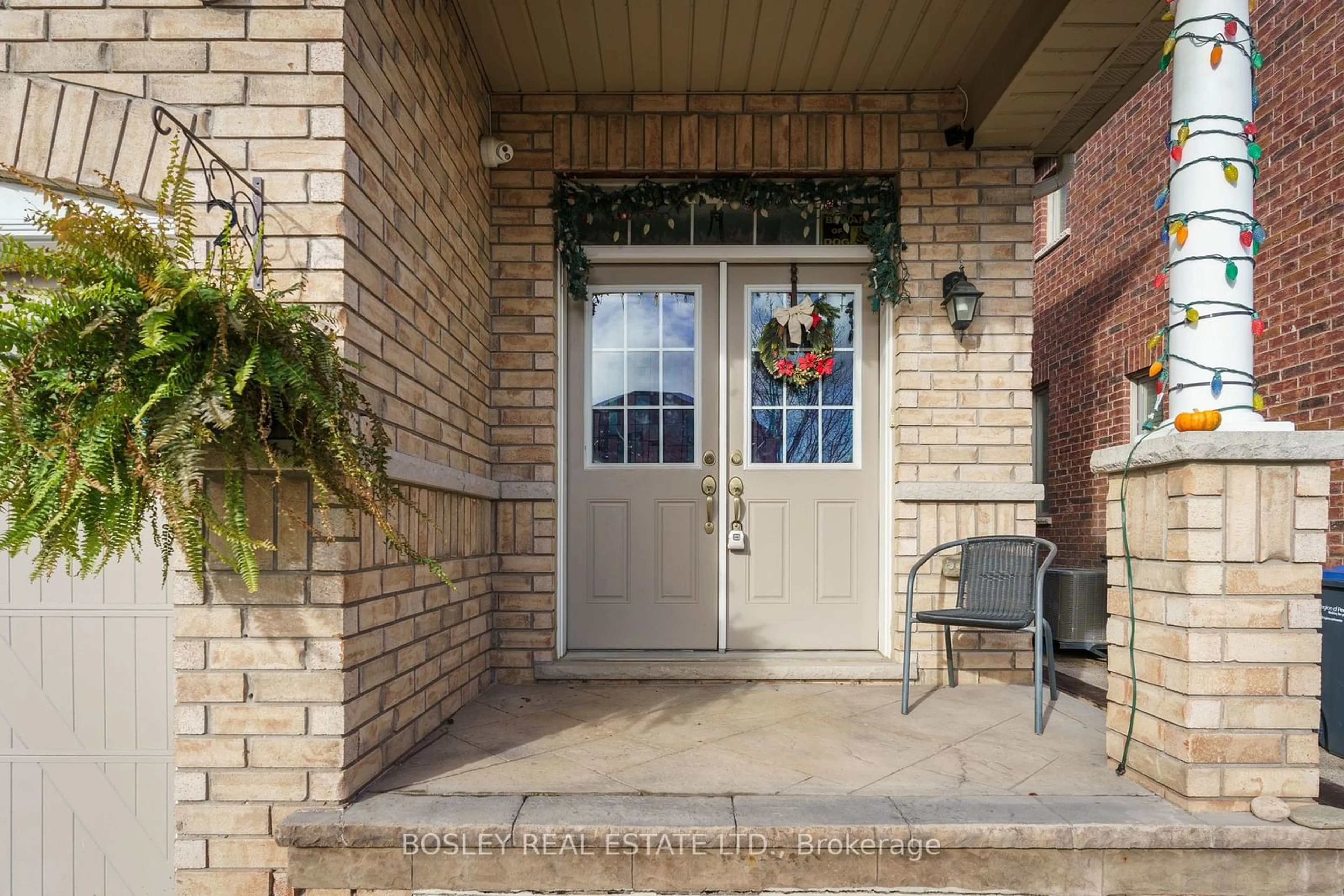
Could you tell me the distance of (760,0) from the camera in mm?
2820

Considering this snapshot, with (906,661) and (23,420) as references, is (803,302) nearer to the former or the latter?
(906,661)

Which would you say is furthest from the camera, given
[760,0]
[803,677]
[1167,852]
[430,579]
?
[803,677]

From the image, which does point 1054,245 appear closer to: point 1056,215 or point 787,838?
point 1056,215

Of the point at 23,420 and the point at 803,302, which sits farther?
the point at 803,302

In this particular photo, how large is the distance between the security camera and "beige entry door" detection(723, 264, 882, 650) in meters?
1.17

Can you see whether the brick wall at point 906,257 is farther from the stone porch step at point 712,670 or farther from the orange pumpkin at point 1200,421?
the orange pumpkin at point 1200,421

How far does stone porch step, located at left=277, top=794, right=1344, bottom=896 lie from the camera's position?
1855 millimetres

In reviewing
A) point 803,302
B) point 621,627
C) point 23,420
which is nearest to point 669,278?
point 803,302

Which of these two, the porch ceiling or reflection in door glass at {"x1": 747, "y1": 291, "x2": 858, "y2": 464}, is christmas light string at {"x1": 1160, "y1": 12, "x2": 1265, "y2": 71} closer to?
the porch ceiling

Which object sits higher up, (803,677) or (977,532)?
(977,532)

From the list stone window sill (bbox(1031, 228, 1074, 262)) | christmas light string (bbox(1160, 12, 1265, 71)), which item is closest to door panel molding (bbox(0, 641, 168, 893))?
christmas light string (bbox(1160, 12, 1265, 71))

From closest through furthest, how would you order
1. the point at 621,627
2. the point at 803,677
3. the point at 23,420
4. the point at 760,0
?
1. the point at 23,420
2. the point at 760,0
3. the point at 803,677
4. the point at 621,627

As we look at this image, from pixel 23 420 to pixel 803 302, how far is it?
2.95 m

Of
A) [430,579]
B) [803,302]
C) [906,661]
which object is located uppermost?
[803,302]
